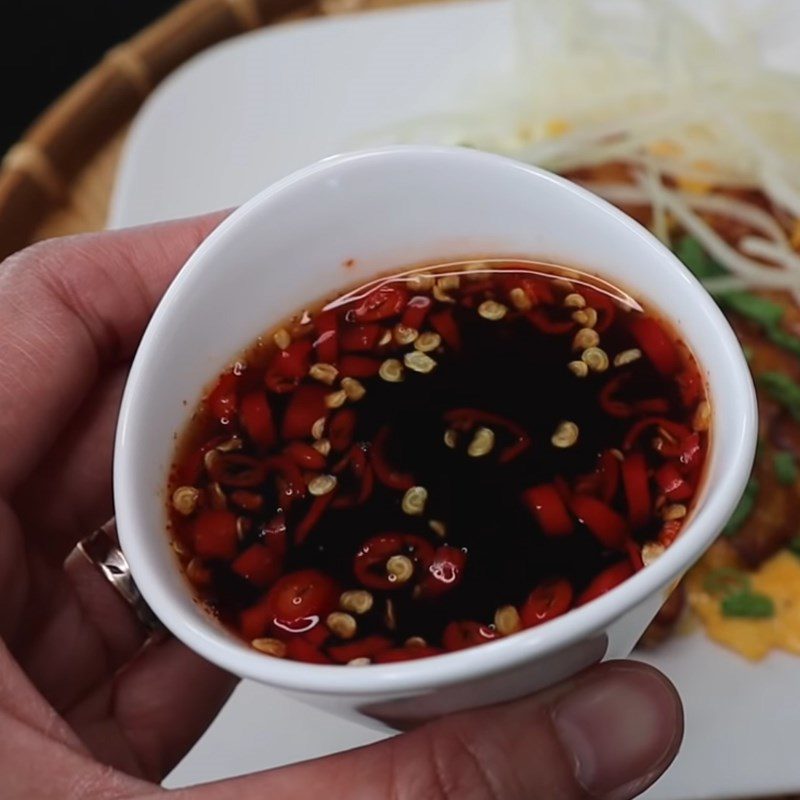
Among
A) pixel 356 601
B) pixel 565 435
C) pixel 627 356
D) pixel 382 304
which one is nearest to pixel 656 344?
pixel 627 356

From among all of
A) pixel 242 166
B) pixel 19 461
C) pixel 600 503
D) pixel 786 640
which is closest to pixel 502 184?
pixel 600 503

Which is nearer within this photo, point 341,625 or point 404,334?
point 341,625

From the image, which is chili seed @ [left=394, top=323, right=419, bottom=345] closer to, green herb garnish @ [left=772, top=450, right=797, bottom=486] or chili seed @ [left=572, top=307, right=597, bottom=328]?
chili seed @ [left=572, top=307, right=597, bottom=328]

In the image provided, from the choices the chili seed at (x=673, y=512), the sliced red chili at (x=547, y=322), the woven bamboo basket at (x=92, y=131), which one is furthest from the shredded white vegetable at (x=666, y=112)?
the chili seed at (x=673, y=512)

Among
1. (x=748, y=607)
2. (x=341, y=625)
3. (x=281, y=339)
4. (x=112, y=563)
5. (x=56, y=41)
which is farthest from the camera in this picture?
(x=56, y=41)

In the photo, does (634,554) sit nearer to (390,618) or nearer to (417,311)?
(390,618)

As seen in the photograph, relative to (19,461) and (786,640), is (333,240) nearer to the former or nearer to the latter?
(19,461)

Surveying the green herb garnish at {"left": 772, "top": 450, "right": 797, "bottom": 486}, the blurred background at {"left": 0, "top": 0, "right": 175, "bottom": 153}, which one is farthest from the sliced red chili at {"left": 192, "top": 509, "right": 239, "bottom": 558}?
the blurred background at {"left": 0, "top": 0, "right": 175, "bottom": 153}
